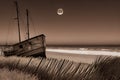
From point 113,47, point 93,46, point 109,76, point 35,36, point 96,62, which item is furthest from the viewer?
point 35,36

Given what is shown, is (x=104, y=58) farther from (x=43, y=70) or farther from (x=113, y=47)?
(x=113, y=47)

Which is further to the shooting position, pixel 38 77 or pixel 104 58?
pixel 104 58

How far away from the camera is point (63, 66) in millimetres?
1321

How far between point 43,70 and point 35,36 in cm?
305

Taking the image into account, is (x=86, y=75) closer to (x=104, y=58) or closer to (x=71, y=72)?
(x=71, y=72)

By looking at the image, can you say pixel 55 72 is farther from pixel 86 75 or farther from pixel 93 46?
pixel 93 46

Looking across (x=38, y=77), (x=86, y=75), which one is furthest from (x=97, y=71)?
(x=38, y=77)

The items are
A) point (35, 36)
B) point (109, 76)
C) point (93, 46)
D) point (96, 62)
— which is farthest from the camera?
point (35, 36)

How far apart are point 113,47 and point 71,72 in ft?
5.71

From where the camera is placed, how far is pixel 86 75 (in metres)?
1.19

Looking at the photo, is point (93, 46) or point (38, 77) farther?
point (93, 46)

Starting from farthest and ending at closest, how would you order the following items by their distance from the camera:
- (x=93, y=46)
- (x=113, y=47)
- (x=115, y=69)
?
(x=93, y=46) < (x=113, y=47) < (x=115, y=69)

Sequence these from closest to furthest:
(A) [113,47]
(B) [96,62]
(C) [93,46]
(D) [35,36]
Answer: (B) [96,62] → (A) [113,47] → (C) [93,46] → (D) [35,36]

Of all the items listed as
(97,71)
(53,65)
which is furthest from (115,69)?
(53,65)
